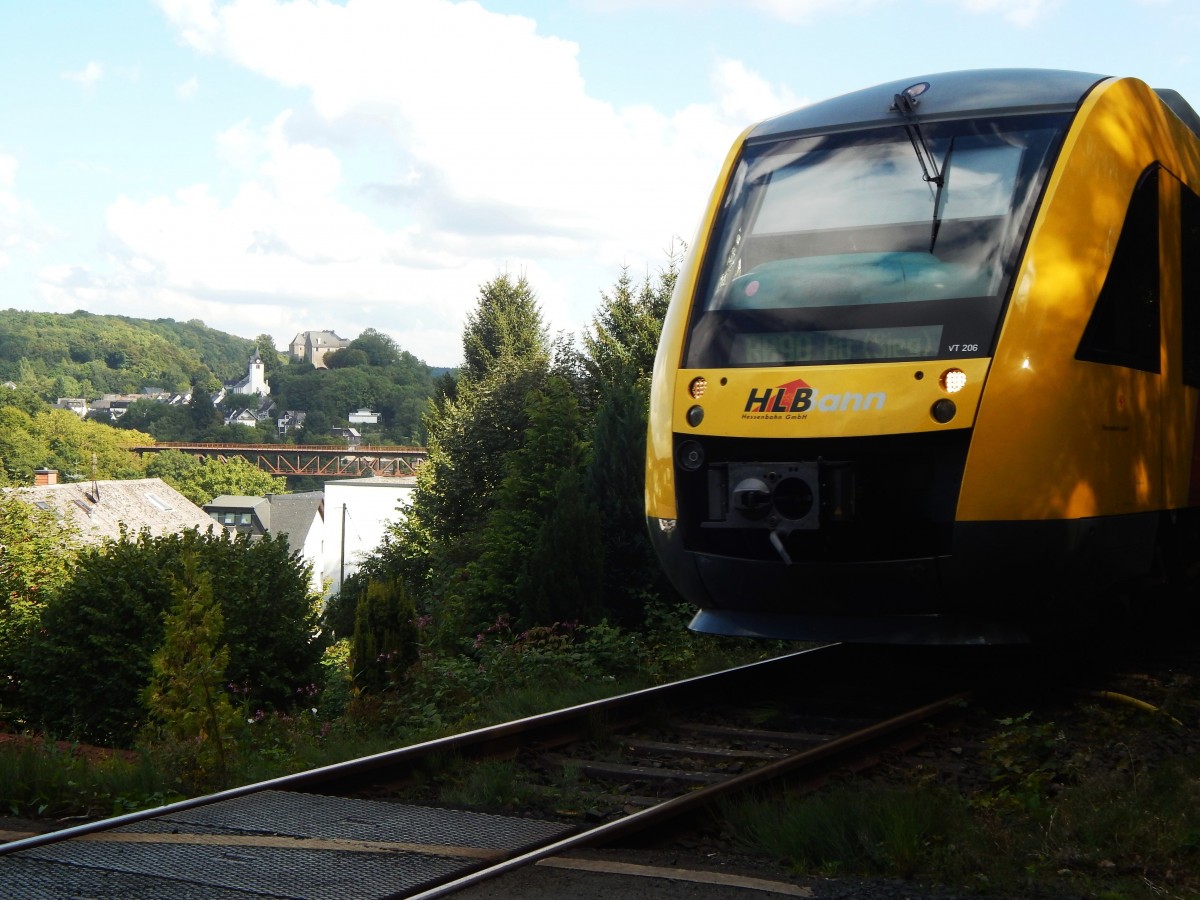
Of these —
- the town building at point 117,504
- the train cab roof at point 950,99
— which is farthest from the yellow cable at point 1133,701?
the town building at point 117,504

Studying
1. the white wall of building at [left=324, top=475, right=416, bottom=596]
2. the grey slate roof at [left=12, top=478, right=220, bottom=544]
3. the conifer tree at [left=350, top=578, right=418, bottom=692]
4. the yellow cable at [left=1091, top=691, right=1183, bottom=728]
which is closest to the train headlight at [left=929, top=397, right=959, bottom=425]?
the yellow cable at [left=1091, top=691, right=1183, bottom=728]

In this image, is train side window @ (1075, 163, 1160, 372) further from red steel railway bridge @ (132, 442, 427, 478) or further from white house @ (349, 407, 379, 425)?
white house @ (349, 407, 379, 425)

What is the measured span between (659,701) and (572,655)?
2.20m

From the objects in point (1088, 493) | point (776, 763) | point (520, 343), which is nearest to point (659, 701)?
point (776, 763)

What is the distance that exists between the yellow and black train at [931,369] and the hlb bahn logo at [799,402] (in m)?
0.01

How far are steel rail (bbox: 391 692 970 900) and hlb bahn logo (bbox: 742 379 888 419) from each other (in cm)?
160

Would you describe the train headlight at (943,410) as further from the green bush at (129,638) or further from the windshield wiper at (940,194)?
the green bush at (129,638)

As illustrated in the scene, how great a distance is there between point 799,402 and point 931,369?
0.67 meters

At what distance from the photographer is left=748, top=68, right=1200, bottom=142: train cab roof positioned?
721 cm

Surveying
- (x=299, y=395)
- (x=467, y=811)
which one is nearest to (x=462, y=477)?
(x=467, y=811)

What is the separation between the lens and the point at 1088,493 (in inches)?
267

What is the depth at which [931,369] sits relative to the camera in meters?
6.61

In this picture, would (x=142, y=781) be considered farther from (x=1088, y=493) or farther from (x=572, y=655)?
Result: (x=1088, y=493)

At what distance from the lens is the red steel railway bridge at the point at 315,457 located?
111 meters
